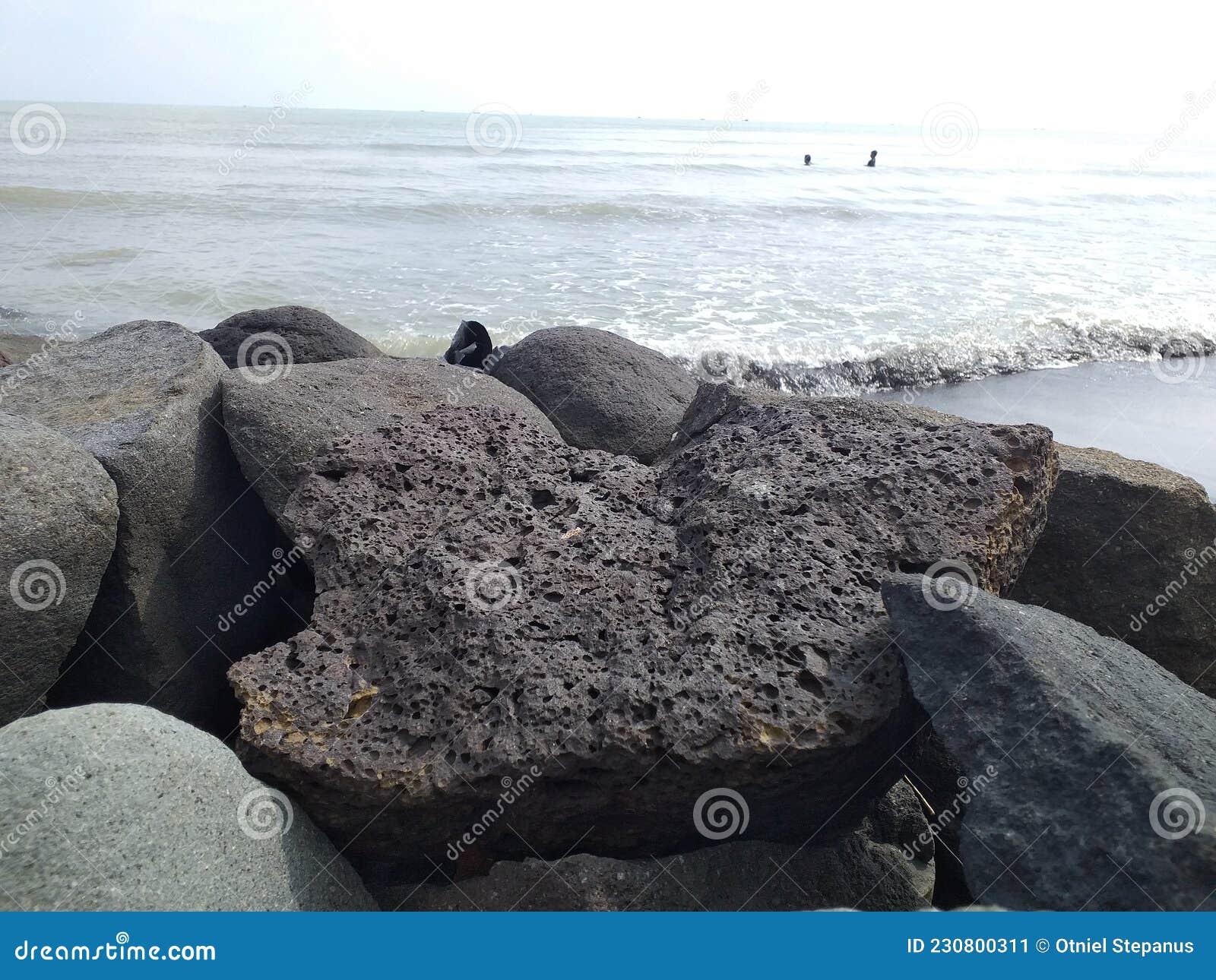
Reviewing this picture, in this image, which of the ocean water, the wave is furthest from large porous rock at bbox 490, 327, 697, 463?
the ocean water

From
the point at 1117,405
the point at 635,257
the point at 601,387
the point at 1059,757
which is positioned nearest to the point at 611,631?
the point at 1059,757

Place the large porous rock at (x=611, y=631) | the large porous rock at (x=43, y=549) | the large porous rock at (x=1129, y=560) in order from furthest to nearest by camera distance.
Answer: the large porous rock at (x=1129, y=560), the large porous rock at (x=43, y=549), the large porous rock at (x=611, y=631)

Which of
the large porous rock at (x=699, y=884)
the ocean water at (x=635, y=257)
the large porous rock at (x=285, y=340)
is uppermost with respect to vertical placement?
the large porous rock at (x=285, y=340)

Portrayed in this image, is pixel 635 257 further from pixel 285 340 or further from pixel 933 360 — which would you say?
pixel 285 340

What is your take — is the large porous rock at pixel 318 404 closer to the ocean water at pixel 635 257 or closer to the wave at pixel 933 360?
the wave at pixel 933 360

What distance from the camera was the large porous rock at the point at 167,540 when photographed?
308cm

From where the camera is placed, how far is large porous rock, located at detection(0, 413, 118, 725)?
8.27ft

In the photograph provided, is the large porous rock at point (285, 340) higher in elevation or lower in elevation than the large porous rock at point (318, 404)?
lower

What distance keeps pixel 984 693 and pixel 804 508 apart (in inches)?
32.7

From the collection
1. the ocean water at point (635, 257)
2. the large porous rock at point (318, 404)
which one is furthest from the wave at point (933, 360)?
the large porous rock at point (318, 404)

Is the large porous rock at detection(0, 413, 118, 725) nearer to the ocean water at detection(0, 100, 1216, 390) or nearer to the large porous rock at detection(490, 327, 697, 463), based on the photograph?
the large porous rock at detection(490, 327, 697, 463)

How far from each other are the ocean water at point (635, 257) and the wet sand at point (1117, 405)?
0.43 meters

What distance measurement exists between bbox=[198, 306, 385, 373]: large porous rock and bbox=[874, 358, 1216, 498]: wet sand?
14.3ft

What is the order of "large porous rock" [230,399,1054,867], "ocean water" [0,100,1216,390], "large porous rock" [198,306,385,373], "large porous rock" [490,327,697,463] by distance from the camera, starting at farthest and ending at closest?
"ocean water" [0,100,1216,390], "large porous rock" [198,306,385,373], "large porous rock" [490,327,697,463], "large porous rock" [230,399,1054,867]
